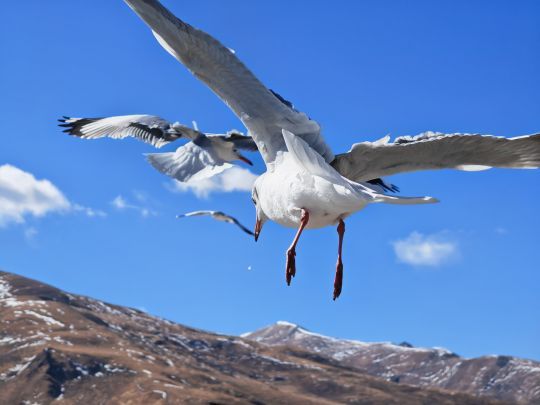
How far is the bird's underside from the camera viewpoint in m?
10.5

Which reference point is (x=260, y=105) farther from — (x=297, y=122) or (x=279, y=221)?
(x=279, y=221)

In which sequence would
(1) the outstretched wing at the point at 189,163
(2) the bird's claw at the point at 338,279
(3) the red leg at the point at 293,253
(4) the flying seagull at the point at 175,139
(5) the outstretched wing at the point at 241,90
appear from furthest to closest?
(4) the flying seagull at the point at 175,139
(1) the outstretched wing at the point at 189,163
(5) the outstretched wing at the point at 241,90
(3) the red leg at the point at 293,253
(2) the bird's claw at the point at 338,279

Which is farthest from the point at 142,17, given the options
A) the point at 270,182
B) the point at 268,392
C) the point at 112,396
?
the point at 268,392

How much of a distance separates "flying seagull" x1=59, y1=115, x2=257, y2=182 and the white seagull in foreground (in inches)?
139

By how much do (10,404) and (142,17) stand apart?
162751 mm

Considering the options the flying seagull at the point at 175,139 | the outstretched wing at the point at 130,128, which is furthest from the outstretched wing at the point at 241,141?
the outstretched wing at the point at 130,128

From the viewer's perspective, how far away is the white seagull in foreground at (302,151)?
1043cm

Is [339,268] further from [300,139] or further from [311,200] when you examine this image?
[300,139]

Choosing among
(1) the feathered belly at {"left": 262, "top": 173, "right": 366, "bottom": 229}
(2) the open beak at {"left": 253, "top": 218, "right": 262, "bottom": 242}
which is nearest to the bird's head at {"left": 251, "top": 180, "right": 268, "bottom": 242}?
(2) the open beak at {"left": 253, "top": 218, "right": 262, "bottom": 242}

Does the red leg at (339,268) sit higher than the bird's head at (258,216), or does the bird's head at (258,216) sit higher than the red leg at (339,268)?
the bird's head at (258,216)

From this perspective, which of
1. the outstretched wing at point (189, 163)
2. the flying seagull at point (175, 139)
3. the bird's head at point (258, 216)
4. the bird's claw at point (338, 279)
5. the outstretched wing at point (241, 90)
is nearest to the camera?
the bird's claw at point (338, 279)

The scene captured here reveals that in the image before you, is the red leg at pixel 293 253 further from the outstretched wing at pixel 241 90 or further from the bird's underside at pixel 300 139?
the outstretched wing at pixel 241 90

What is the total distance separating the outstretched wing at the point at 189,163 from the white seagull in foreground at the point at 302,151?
3.52 metres

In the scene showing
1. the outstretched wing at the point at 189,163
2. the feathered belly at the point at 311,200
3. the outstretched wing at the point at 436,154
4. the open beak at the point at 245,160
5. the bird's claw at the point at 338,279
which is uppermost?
the open beak at the point at 245,160
